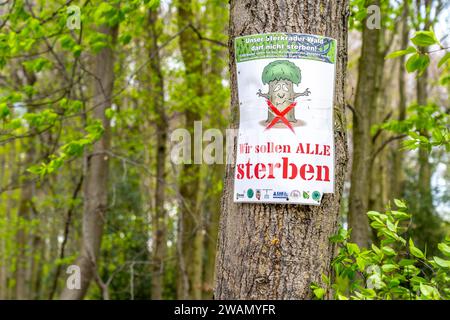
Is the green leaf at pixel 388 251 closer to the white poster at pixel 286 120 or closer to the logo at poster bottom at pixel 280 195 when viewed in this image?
the white poster at pixel 286 120

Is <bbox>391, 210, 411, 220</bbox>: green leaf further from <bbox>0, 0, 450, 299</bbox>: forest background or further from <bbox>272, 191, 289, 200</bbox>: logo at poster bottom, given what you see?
<bbox>272, 191, 289, 200</bbox>: logo at poster bottom

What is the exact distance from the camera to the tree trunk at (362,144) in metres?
7.07

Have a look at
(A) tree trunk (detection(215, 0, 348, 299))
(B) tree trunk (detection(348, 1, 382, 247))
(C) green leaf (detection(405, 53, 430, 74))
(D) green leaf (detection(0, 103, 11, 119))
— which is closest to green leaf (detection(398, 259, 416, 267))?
(A) tree trunk (detection(215, 0, 348, 299))

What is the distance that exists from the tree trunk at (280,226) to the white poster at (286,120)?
57 millimetres

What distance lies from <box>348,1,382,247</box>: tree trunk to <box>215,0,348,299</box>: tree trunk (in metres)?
4.20

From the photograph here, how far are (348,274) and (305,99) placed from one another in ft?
2.68

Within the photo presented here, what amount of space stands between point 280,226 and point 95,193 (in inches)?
236

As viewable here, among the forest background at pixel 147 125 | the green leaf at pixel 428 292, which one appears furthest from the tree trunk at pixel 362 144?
the green leaf at pixel 428 292

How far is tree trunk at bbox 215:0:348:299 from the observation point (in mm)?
2701

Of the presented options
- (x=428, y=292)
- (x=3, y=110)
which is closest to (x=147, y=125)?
(x=3, y=110)

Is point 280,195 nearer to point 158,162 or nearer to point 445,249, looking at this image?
point 445,249

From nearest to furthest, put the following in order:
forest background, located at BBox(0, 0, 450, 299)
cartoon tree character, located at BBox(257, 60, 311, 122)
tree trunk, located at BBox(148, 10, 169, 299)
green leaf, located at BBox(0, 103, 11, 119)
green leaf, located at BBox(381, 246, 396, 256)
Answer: green leaf, located at BBox(381, 246, 396, 256) < cartoon tree character, located at BBox(257, 60, 311, 122) < green leaf, located at BBox(0, 103, 11, 119) < forest background, located at BBox(0, 0, 450, 299) < tree trunk, located at BBox(148, 10, 169, 299)

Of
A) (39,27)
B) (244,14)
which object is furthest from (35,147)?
(244,14)

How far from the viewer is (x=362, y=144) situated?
721cm
